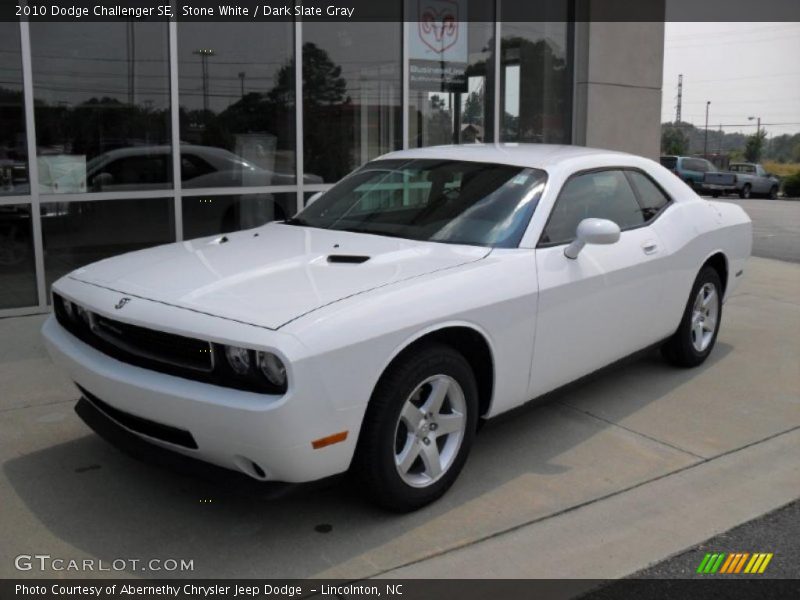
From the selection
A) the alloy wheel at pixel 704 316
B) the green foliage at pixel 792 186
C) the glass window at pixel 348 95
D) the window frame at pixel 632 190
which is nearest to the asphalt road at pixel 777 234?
the glass window at pixel 348 95

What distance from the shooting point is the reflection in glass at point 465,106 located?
995cm

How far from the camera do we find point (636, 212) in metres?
5.28

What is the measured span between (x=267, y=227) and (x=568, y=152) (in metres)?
1.89

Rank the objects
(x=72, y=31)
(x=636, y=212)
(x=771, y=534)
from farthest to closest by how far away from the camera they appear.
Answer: (x=72, y=31) < (x=636, y=212) < (x=771, y=534)

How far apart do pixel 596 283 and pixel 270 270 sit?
179 cm

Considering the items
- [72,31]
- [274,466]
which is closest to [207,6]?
[72,31]

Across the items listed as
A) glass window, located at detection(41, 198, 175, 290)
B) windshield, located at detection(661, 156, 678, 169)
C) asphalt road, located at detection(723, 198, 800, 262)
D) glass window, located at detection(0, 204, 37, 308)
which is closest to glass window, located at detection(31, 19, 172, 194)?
glass window, located at detection(41, 198, 175, 290)

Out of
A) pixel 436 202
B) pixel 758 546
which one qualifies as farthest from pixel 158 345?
pixel 758 546

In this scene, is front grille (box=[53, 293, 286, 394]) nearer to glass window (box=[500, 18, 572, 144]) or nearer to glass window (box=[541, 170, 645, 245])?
glass window (box=[541, 170, 645, 245])

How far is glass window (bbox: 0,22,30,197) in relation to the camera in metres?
7.04

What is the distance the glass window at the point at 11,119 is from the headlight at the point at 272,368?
5008 mm

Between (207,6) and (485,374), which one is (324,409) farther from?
(207,6)

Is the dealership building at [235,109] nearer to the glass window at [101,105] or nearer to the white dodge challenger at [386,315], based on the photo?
the glass window at [101,105]

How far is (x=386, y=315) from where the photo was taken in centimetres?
333
